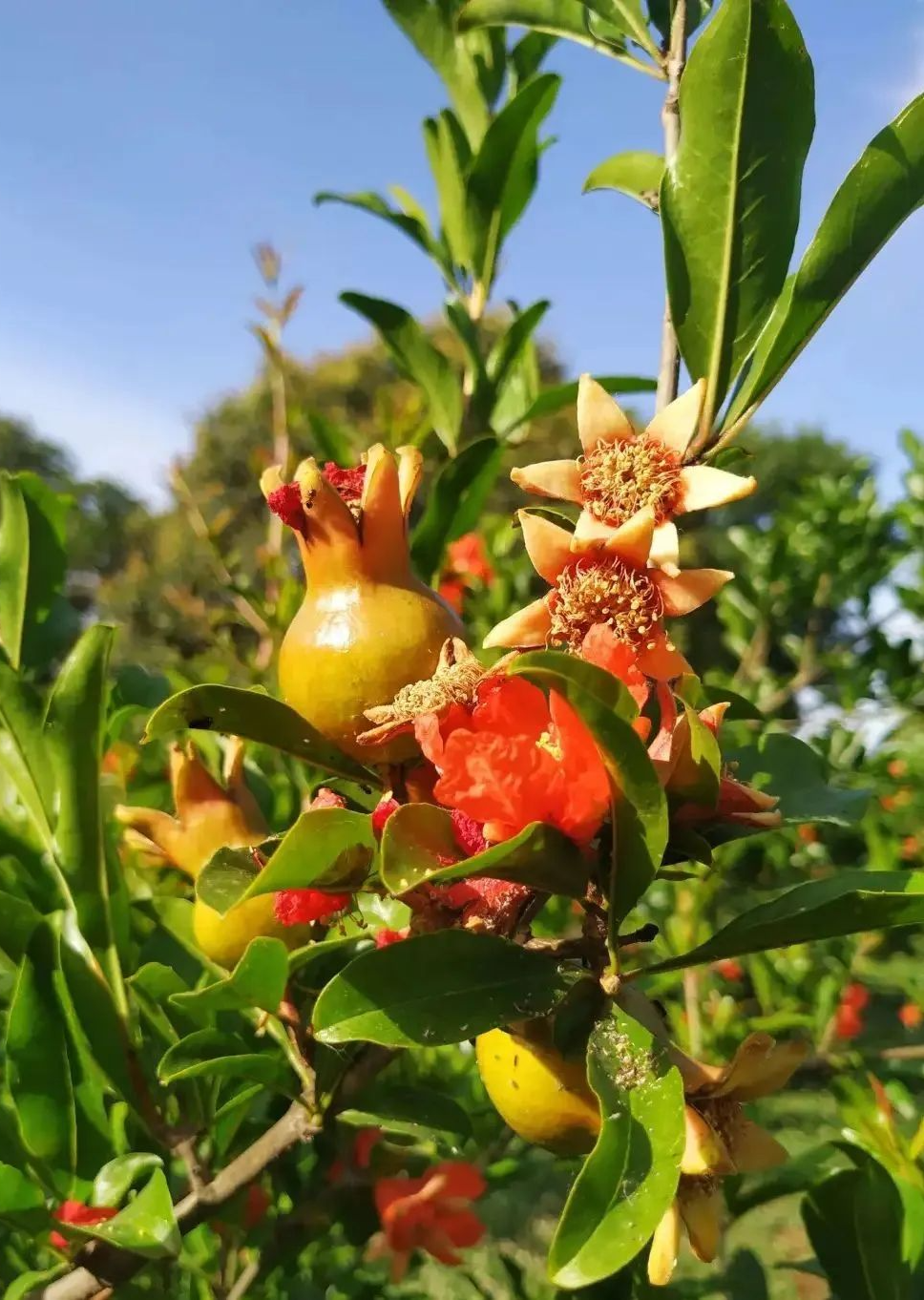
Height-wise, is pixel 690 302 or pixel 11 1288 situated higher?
pixel 690 302

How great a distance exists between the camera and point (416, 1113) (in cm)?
77

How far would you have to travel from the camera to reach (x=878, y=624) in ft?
6.16

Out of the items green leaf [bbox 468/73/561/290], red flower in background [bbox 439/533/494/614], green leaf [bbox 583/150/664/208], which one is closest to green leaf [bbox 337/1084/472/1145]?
green leaf [bbox 583/150/664/208]

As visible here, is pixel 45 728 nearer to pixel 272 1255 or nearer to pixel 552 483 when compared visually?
pixel 552 483

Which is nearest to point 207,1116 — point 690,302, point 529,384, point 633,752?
point 633,752

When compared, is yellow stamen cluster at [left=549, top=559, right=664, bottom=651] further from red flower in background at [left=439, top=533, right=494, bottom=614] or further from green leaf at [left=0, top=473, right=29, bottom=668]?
red flower in background at [left=439, top=533, right=494, bottom=614]

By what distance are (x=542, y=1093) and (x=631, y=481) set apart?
36cm

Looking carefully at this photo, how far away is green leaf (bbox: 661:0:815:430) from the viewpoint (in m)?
0.54

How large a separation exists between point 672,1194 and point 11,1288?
56cm

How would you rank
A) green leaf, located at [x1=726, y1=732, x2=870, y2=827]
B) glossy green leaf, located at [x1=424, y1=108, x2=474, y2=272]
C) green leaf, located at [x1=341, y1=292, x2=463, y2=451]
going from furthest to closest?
glossy green leaf, located at [x1=424, y1=108, x2=474, y2=272], green leaf, located at [x1=341, y1=292, x2=463, y2=451], green leaf, located at [x1=726, y1=732, x2=870, y2=827]

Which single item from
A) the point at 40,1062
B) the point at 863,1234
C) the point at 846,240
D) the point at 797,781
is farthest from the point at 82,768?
the point at 863,1234

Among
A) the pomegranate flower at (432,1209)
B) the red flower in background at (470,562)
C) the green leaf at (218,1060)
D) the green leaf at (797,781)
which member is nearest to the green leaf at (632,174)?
the green leaf at (797,781)

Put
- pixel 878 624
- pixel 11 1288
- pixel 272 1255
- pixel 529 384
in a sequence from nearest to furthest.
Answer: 1. pixel 11 1288
2. pixel 272 1255
3. pixel 529 384
4. pixel 878 624

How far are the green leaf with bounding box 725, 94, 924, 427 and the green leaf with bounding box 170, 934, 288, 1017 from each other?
43cm
